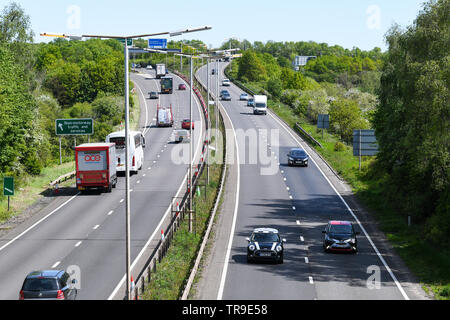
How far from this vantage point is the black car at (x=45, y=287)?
2306cm

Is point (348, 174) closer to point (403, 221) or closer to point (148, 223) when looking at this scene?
point (403, 221)

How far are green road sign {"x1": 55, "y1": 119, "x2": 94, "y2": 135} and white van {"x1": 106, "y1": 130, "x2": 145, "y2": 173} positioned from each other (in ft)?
21.0

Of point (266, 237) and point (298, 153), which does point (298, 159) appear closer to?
point (298, 153)

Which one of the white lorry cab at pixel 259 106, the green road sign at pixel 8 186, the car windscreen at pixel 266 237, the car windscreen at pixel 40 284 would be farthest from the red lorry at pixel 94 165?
the white lorry cab at pixel 259 106

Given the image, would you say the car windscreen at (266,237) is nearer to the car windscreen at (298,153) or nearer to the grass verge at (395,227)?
the grass verge at (395,227)

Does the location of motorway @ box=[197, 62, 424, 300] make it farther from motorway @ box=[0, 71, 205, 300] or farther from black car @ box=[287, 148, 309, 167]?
motorway @ box=[0, 71, 205, 300]

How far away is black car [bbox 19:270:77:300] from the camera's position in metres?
23.1

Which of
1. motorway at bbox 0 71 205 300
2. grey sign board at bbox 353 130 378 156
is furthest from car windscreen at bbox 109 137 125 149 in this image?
grey sign board at bbox 353 130 378 156

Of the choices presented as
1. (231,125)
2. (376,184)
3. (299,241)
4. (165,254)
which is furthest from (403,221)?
(231,125)

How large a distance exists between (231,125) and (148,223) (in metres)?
54.5

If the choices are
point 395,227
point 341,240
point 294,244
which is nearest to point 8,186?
point 294,244

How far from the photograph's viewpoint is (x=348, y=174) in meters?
65.6

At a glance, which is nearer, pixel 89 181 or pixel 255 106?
pixel 89 181
